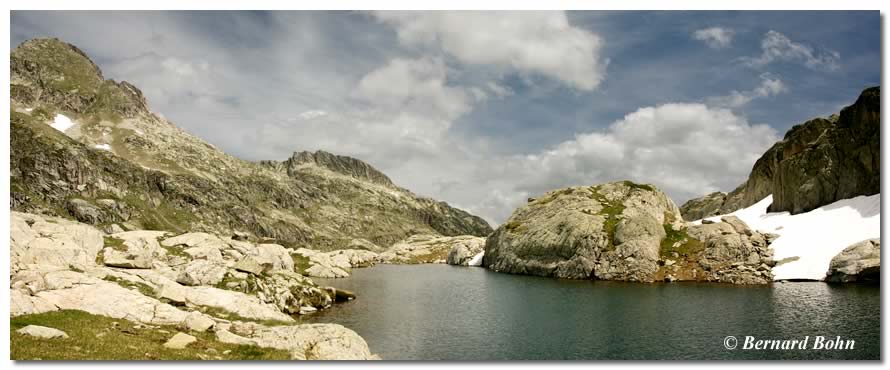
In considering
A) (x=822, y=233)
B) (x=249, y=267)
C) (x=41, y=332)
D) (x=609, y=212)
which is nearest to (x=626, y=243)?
(x=609, y=212)

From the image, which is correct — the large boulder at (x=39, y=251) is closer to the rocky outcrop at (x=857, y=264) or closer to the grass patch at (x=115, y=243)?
the grass patch at (x=115, y=243)

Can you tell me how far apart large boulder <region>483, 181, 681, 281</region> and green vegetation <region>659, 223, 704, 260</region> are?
164cm

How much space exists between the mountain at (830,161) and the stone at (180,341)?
356 ft

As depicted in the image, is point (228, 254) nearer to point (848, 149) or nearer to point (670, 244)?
point (670, 244)

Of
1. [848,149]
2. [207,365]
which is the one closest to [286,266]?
[207,365]

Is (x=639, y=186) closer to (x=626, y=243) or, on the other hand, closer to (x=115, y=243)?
(x=626, y=243)

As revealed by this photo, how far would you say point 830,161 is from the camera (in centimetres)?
10469

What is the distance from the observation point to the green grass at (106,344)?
28.8 meters

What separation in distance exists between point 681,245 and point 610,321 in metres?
62.1

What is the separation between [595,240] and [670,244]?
16.1m

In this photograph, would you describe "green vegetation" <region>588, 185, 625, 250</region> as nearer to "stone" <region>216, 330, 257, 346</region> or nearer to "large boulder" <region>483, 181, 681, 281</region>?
"large boulder" <region>483, 181, 681, 281</region>

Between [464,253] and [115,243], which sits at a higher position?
[115,243]

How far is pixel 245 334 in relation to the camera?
3978 centimetres

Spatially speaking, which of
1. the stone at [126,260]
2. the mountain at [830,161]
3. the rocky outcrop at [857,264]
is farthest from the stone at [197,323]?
the mountain at [830,161]
